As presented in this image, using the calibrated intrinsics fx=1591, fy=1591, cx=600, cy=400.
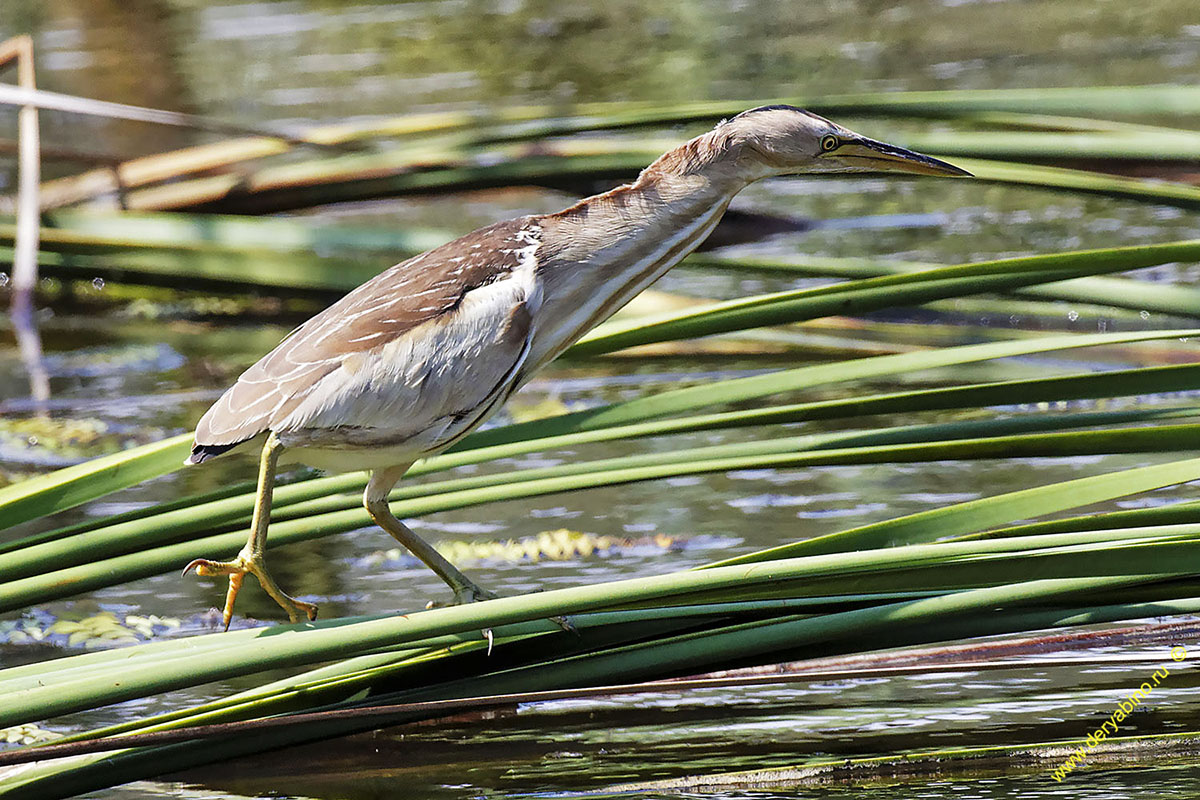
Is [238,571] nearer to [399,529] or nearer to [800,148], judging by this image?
[399,529]

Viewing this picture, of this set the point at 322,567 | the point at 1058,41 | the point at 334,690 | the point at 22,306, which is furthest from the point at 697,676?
the point at 1058,41

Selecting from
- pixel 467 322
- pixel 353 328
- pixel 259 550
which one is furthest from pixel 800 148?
pixel 259 550

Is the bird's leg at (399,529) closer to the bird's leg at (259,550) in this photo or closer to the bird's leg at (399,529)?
the bird's leg at (399,529)

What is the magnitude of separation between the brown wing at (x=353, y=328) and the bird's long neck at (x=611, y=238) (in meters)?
0.06

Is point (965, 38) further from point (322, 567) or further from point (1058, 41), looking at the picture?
point (322, 567)

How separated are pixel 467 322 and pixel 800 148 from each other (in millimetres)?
498

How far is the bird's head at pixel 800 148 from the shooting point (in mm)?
2086

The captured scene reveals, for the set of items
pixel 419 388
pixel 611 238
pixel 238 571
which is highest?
pixel 611 238

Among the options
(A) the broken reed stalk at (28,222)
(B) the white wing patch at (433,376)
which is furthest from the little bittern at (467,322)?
(A) the broken reed stalk at (28,222)

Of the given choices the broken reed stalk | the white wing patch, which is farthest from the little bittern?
the broken reed stalk

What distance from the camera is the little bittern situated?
1.98m

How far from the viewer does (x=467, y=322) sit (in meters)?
2.03

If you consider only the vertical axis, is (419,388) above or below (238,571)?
above

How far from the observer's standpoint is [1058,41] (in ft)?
20.8
